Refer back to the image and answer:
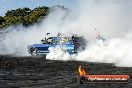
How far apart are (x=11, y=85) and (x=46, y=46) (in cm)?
1970

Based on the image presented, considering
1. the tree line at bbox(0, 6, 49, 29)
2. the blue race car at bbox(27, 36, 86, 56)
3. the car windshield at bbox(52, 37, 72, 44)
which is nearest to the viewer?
the blue race car at bbox(27, 36, 86, 56)

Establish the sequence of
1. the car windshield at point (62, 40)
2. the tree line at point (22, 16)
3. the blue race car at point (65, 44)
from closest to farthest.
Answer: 1. the blue race car at point (65, 44)
2. the car windshield at point (62, 40)
3. the tree line at point (22, 16)

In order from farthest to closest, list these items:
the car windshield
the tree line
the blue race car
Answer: the tree line < the car windshield < the blue race car

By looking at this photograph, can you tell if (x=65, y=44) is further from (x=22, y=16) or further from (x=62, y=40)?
(x=22, y=16)

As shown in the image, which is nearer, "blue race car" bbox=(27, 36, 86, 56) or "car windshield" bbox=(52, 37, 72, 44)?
"blue race car" bbox=(27, 36, 86, 56)

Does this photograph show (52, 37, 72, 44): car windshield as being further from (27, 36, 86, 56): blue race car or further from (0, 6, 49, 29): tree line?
(0, 6, 49, 29): tree line

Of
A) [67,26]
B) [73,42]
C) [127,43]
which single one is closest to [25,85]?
[127,43]

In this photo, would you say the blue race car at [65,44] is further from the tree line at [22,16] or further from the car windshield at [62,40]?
the tree line at [22,16]

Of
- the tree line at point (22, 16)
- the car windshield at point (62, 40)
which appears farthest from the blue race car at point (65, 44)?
the tree line at point (22, 16)

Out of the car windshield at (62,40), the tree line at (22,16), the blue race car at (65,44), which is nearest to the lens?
the blue race car at (65,44)

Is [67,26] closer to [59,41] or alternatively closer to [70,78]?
[59,41]

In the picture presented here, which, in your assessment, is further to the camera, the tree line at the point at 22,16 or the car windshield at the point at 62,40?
the tree line at the point at 22,16

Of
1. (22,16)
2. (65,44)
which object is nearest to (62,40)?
(65,44)

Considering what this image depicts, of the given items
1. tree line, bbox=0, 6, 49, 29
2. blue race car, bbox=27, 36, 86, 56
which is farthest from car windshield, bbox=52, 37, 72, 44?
tree line, bbox=0, 6, 49, 29
